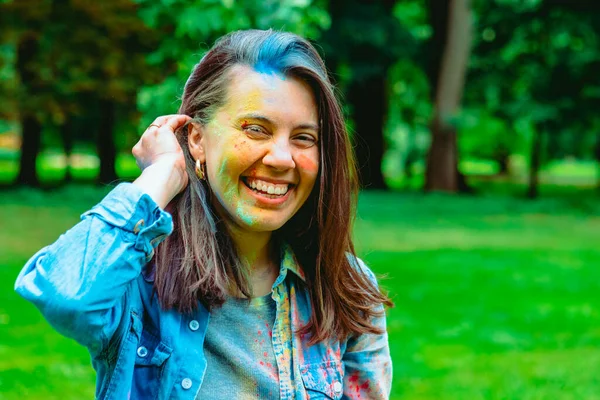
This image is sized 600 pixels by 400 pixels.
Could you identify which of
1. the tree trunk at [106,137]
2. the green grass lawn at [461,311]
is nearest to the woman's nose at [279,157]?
the green grass lawn at [461,311]

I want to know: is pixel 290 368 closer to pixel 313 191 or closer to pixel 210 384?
pixel 210 384

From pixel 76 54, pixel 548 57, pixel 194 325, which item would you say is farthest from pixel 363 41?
pixel 194 325

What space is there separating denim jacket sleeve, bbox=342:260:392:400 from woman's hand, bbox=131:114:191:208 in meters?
0.70

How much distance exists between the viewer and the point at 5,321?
6859mm

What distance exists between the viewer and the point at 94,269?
5.92ft

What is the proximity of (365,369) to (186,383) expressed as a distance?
0.59m

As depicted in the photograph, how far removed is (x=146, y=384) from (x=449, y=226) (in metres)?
12.7

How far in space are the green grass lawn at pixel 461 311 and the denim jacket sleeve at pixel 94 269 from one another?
1.10m

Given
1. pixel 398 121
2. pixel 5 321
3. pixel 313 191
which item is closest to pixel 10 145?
pixel 398 121

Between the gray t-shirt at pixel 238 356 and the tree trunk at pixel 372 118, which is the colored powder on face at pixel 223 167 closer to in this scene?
the gray t-shirt at pixel 238 356

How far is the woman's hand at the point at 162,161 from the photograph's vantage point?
2.04 meters

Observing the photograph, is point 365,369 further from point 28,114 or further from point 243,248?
point 28,114

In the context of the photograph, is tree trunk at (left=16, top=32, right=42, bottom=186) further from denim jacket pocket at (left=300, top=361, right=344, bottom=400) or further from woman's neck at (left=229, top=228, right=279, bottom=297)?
denim jacket pocket at (left=300, top=361, right=344, bottom=400)

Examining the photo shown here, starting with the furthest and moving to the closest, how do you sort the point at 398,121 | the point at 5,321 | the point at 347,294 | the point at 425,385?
the point at 398,121
the point at 5,321
the point at 425,385
the point at 347,294
